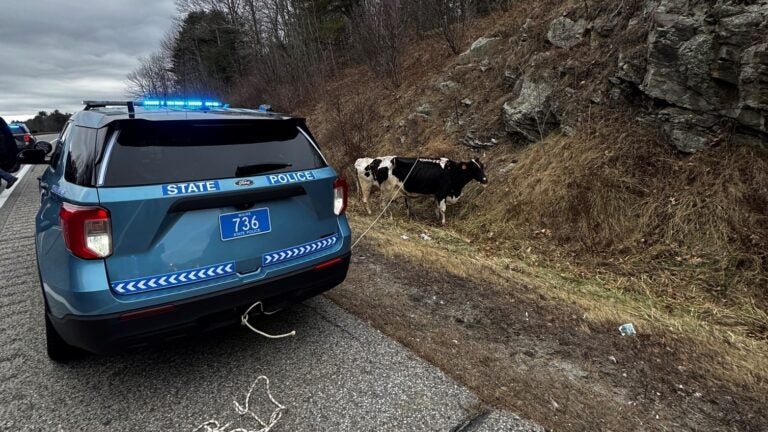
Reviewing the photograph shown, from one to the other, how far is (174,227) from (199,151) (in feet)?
1.77

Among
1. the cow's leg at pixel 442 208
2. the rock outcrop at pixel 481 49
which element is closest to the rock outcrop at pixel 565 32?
the rock outcrop at pixel 481 49

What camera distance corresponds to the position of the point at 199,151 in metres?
2.62

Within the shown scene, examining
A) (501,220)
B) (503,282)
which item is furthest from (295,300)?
(501,220)

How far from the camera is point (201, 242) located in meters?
2.43

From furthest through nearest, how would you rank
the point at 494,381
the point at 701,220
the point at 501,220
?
the point at 501,220, the point at 701,220, the point at 494,381

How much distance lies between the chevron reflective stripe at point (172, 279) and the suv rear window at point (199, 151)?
1.77 ft

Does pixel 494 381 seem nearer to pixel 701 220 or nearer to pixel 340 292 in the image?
pixel 340 292

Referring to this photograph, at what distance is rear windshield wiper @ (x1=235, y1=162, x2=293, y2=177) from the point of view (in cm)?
268

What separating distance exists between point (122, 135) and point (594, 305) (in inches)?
170

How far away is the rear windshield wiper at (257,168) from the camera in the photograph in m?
2.68

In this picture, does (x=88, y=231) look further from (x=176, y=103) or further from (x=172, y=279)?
(x=176, y=103)

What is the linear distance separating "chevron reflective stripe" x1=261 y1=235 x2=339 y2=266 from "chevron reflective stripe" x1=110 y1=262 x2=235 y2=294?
25 cm

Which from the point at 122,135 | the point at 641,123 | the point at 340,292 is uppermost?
the point at 122,135

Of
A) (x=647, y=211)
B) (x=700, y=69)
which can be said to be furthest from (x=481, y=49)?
(x=647, y=211)
